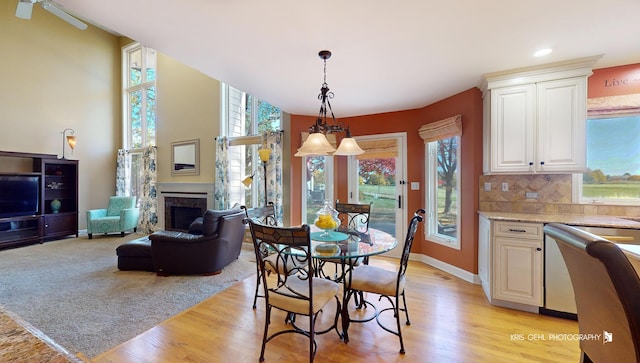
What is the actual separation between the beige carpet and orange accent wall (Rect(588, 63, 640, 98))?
4.64 metres

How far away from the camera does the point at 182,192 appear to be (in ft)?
19.3

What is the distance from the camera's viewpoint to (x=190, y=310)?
254cm

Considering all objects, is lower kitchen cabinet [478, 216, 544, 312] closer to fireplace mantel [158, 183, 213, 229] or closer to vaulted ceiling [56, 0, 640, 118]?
vaulted ceiling [56, 0, 640, 118]

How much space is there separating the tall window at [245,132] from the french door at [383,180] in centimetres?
176

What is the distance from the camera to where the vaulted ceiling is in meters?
1.77

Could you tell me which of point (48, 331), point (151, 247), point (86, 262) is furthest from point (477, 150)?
point (86, 262)

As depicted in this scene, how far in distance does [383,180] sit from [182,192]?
179 inches

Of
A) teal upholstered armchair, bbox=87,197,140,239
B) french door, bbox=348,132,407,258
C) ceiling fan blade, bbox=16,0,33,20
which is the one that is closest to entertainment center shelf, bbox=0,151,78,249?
teal upholstered armchair, bbox=87,197,140,239

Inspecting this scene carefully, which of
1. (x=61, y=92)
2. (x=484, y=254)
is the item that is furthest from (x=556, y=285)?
(x=61, y=92)

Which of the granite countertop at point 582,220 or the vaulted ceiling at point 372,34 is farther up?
the vaulted ceiling at point 372,34

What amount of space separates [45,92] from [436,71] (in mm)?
7819

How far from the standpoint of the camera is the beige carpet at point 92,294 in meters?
2.19

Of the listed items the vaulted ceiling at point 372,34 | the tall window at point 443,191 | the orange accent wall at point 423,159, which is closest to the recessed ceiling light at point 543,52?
the vaulted ceiling at point 372,34

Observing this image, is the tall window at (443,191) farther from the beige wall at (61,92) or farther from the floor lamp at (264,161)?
the beige wall at (61,92)
